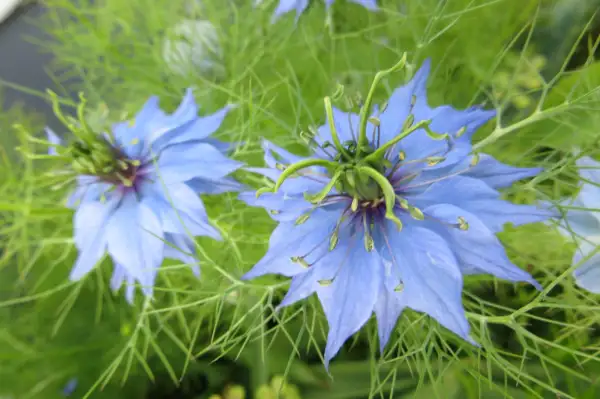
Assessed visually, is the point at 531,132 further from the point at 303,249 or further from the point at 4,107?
the point at 4,107

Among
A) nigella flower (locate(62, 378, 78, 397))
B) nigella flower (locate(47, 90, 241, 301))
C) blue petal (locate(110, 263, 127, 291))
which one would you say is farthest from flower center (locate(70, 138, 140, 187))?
nigella flower (locate(62, 378, 78, 397))

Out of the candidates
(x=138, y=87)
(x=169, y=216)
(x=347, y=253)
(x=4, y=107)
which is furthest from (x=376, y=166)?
(x=4, y=107)

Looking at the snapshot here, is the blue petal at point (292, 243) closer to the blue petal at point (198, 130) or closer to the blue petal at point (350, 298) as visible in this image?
the blue petal at point (350, 298)

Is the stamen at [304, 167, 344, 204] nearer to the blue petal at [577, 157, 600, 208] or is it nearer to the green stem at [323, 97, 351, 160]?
the green stem at [323, 97, 351, 160]

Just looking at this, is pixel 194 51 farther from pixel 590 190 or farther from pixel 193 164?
pixel 590 190

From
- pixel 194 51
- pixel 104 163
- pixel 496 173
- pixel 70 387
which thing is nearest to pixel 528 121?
pixel 496 173
